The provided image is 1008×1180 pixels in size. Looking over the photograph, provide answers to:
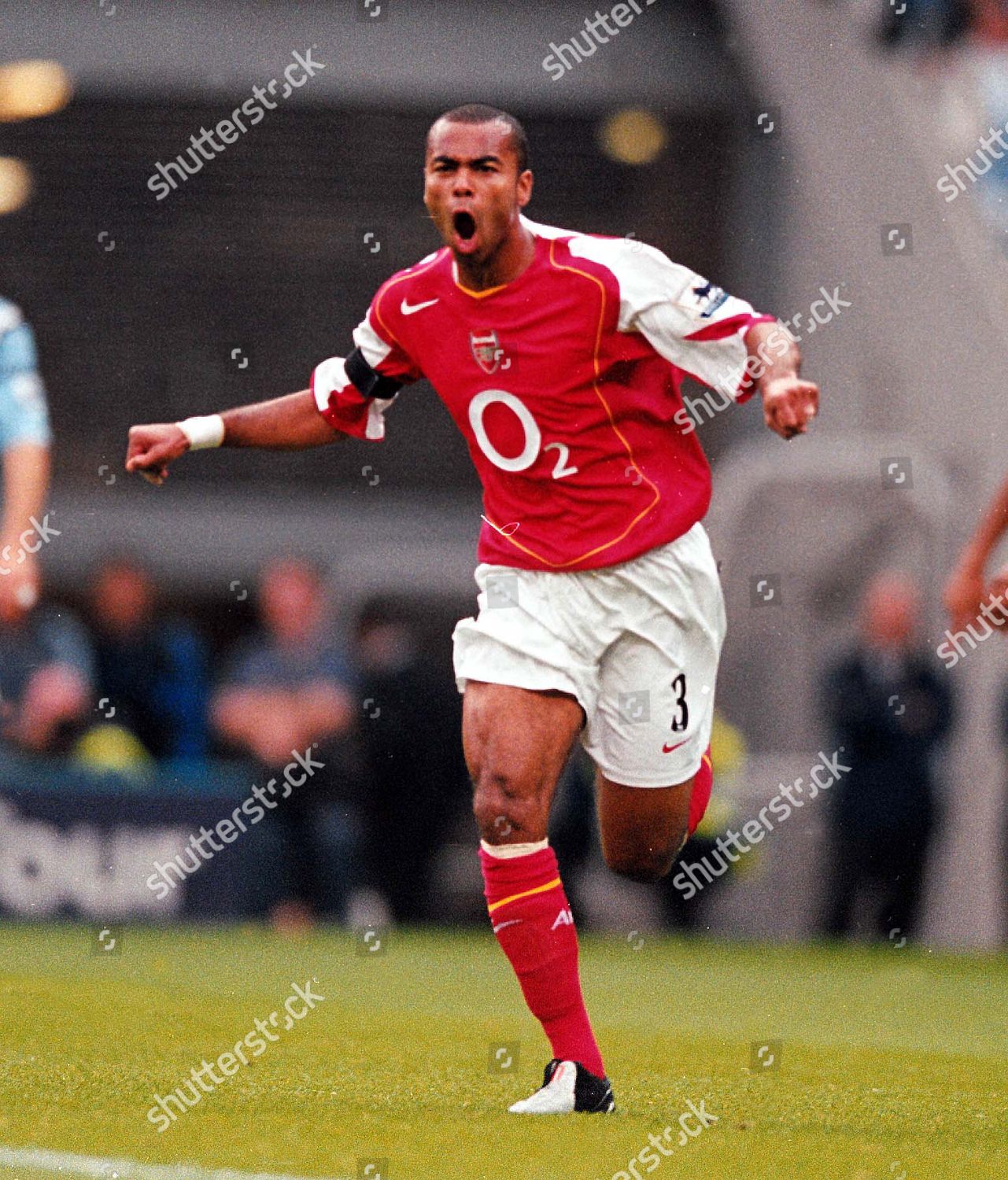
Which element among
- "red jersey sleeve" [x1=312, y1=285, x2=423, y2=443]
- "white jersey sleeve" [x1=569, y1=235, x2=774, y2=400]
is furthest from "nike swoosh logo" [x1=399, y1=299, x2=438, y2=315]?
"white jersey sleeve" [x1=569, y1=235, x2=774, y2=400]

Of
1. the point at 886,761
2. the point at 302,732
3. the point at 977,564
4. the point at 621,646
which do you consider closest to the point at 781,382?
the point at 621,646

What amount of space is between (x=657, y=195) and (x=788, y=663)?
6.63m

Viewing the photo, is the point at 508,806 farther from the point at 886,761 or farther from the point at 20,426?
the point at 886,761

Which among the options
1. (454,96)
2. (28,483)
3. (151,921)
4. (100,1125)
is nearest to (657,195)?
(454,96)

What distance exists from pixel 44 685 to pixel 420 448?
24.9ft

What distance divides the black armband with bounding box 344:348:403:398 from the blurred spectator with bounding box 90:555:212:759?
262 inches

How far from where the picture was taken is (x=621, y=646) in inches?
249

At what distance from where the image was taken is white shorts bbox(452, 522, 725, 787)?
615 cm

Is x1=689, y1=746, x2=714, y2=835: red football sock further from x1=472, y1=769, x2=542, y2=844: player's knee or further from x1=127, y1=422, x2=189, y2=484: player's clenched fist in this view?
x1=127, y1=422, x2=189, y2=484: player's clenched fist

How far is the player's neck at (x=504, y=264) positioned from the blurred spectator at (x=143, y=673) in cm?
722

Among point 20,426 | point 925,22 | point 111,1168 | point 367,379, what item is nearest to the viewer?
point 111,1168

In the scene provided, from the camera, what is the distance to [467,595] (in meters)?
15.6

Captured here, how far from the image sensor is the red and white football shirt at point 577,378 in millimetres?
6145

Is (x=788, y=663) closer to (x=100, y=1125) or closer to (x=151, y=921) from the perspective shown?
(x=151, y=921)
